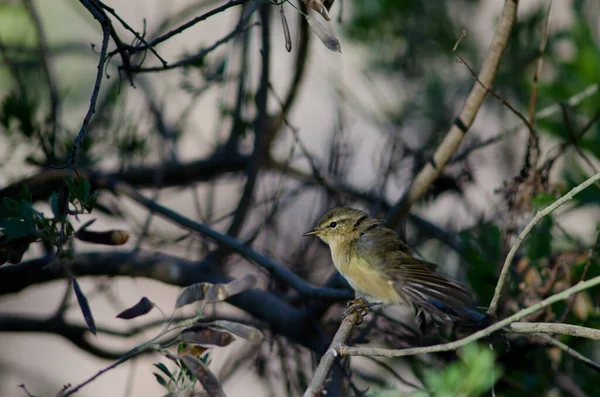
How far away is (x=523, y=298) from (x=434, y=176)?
524mm

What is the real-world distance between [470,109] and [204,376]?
1.29m

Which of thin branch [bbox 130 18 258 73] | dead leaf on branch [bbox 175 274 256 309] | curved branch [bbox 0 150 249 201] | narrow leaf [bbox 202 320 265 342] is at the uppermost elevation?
curved branch [bbox 0 150 249 201]

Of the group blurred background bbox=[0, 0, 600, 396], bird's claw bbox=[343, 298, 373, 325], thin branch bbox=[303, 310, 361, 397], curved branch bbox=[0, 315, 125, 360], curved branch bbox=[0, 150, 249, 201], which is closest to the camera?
thin branch bbox=[303, 310, 361, 397]

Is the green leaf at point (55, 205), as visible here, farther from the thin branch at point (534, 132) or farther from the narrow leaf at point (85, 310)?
the thin branch at point (534, 132)

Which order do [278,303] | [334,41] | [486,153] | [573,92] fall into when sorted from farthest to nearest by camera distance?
1. [486,153]
2. [573,92]
3. [278,303]
4. [334,41]

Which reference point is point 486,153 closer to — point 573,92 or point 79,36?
point 573,92

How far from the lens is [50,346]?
5.24m

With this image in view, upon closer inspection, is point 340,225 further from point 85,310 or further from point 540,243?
point 85,310

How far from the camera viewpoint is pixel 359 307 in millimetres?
2197

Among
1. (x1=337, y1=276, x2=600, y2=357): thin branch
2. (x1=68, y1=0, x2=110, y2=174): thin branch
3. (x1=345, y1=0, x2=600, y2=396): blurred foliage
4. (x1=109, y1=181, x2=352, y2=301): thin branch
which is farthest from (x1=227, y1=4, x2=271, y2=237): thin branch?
(x1=337, y1=276, x2=600, y2=357): thin branch

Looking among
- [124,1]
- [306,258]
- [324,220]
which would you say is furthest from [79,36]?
[324,220]

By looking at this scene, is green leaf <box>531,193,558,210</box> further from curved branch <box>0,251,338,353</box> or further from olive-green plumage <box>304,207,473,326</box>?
curved branch <box>0,251,338,353</box>

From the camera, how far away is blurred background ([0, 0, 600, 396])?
8.19ft

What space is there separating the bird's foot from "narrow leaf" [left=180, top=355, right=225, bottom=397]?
2.19ft
